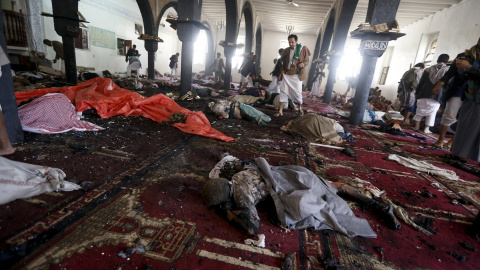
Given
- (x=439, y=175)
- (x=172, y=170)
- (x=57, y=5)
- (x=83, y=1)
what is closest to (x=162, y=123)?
(x=172, y=170)

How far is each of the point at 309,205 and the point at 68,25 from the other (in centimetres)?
862

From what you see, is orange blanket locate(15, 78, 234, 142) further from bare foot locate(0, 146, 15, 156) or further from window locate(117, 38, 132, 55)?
window locate(117, 38, 132, 55)

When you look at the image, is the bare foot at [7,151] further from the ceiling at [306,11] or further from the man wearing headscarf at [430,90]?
the ceiling at [306,11]

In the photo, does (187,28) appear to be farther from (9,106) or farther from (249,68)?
(9,106)

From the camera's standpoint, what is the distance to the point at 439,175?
3.21 metres

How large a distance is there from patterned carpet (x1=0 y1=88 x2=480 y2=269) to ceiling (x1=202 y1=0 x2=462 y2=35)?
9.89 metres

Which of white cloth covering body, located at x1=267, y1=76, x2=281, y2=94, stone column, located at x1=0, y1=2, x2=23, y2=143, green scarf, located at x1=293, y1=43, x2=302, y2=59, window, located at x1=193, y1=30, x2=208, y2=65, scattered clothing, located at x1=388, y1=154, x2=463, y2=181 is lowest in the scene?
scattered clothing, located at x1=388, y1=154, x2=463, y2=181

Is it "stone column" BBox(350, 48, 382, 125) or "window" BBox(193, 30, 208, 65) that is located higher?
"window" BBox(193, 30, 208, 65)

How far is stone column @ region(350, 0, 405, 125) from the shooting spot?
5254mm

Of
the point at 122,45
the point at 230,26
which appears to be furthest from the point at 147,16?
the point at 230,26

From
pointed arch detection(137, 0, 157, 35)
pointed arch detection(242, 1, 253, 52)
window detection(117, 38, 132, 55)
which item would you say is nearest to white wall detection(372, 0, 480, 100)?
pointed arch detection(242, 1, 253, 52)

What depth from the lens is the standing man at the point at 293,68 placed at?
5.57 meters

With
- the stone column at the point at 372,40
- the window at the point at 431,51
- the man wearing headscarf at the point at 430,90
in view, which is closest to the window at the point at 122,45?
the stone column at the point at 372,40

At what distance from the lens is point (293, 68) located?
5.70m
